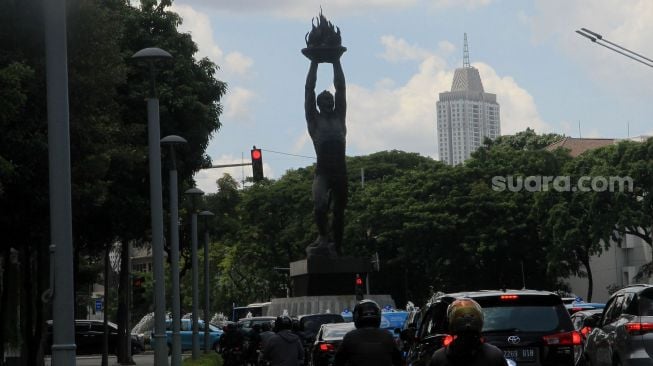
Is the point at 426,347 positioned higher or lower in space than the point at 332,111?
lower

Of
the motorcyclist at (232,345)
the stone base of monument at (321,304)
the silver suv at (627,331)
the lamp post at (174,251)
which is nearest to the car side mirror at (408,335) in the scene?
the silver suv at (627,331)

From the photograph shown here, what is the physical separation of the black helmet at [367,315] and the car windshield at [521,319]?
391 cm

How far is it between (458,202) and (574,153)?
1018 inches

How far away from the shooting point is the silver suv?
1510 cm

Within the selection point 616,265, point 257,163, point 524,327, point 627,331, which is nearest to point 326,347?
point 627,331

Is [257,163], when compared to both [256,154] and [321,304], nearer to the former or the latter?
[256,154]

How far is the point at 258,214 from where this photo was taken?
285 feet

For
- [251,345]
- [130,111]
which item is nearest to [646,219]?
[130,111]

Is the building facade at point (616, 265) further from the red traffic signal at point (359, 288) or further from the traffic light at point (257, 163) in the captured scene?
the traffic light at point (257, 163)

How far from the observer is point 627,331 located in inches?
607

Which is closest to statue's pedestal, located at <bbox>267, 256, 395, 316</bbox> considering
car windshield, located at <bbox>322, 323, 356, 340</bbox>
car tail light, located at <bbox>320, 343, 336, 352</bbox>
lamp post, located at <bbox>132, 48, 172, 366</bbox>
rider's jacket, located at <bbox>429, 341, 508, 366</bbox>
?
lamp post, located at <bbox>132, 48, 172, 366</bbox>

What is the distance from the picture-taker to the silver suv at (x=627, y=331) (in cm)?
1510

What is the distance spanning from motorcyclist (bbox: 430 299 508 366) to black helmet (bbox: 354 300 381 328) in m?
2.96

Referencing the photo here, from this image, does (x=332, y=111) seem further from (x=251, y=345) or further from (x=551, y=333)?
(x=551, y=333)
